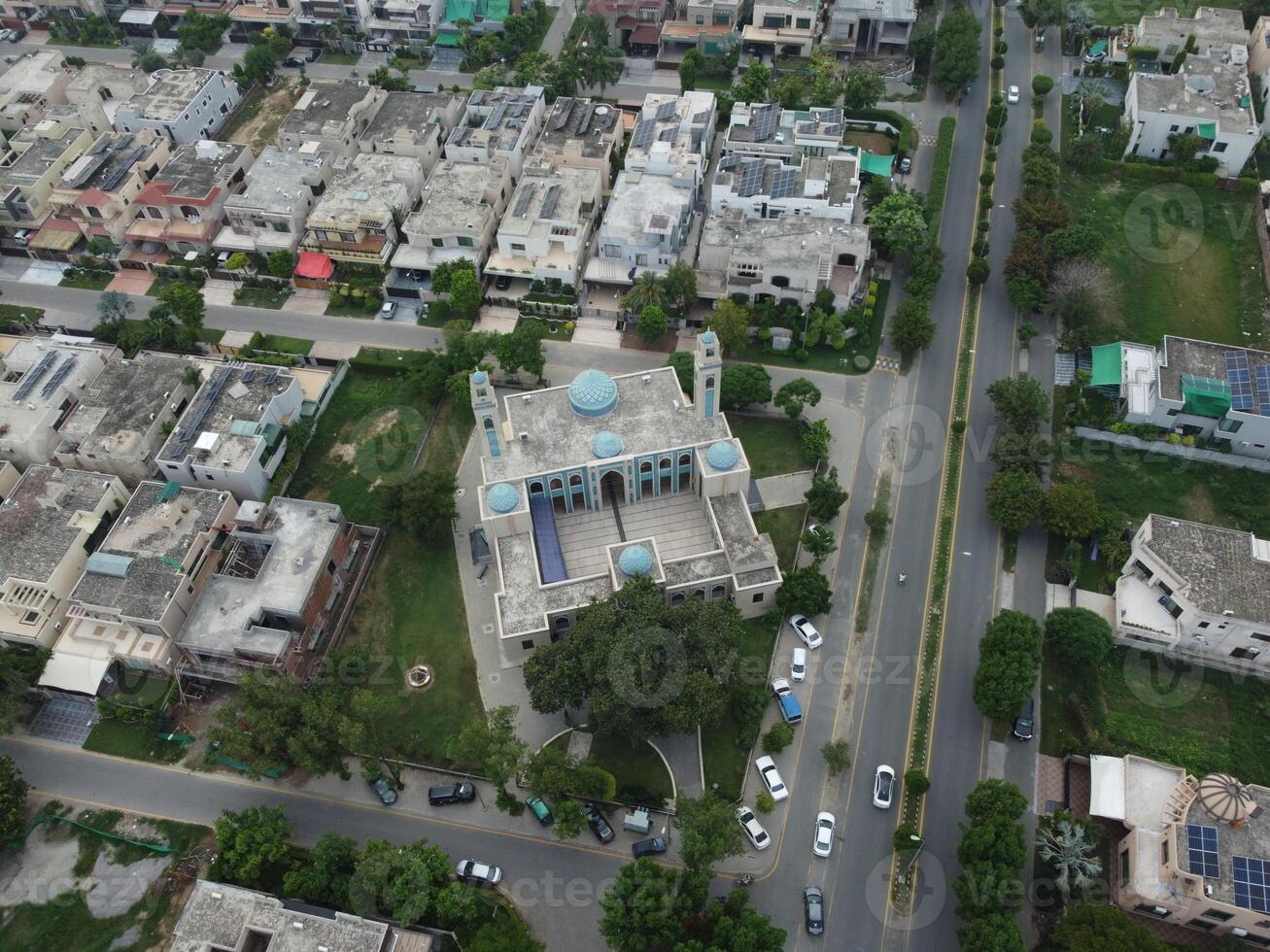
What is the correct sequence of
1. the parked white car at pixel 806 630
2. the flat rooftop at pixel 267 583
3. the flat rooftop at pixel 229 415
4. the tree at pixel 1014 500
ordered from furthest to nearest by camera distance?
1. the flat rooftop at pixel 229 415
2. the tree at pixel 1014 500
3. the parked white car at pixel 806 630
4. the flat rooftop at pixel 267 583

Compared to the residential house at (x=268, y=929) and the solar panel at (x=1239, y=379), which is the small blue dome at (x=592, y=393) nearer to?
the residential house at (x=268, y=929)

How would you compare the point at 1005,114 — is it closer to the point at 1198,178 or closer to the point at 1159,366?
the point at 1198,178

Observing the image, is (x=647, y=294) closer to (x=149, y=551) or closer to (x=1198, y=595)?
(x=149, y=551)

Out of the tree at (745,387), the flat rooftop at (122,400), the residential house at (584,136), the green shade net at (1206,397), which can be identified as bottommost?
the flat rooftop at (122,400)

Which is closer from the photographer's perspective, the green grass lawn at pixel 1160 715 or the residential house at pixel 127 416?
the green grass lawn at pixel 1160 715

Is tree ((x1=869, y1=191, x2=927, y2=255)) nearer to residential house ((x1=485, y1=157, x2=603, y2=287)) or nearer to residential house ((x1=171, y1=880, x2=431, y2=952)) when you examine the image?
residential house ((x1=485, y1=157, x2=603, y2=287))

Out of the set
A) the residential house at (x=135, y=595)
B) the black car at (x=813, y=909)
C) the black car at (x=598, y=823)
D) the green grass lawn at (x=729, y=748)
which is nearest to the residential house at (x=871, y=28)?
the green grass lawn at (x=729, y=748)

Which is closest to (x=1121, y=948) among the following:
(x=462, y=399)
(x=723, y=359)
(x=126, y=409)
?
(x=723, y=359)
